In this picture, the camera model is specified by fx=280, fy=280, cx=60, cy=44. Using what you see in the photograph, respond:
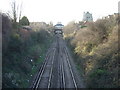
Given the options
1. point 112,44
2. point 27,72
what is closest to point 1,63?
point 27,72

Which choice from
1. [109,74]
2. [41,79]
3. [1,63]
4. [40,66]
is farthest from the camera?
[40,66]

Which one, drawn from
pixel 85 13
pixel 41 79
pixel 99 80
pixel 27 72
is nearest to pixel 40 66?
pixel 27 72

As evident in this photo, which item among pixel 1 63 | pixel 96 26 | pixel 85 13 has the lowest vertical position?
pixel 1 63

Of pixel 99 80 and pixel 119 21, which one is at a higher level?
pixel 119 21

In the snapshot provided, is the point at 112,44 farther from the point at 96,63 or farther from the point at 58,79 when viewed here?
the point at 58,79

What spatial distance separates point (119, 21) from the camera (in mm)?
29391

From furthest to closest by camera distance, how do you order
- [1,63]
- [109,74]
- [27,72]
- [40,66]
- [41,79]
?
[40,66], [27,72], [41,79], [1,63], [109,74]

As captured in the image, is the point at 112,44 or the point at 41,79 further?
the point at 41,79

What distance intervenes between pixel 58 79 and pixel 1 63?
5.53 metres

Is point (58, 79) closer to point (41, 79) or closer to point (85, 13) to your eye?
point (41, 79)

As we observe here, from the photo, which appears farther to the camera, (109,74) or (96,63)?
(96,63)

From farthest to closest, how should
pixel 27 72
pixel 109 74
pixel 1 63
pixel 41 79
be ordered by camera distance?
pixel 27 72 < pixel 41 79 < pixel 1 63 < pixel 109 74

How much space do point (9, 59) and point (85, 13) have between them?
5250 inches

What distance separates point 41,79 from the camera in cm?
2578
